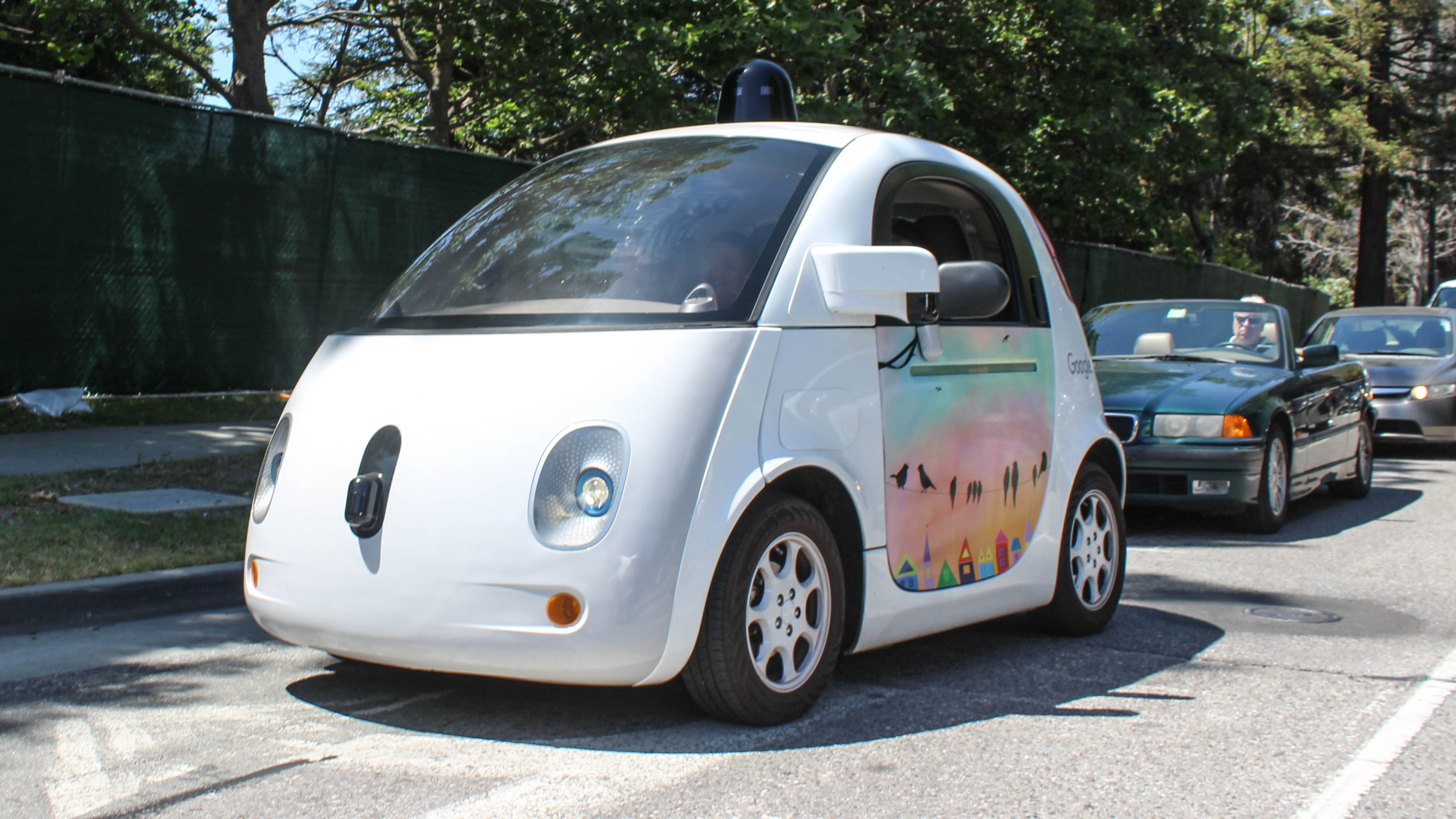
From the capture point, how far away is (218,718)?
4.20 metres

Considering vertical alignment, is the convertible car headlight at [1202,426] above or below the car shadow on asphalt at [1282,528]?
above

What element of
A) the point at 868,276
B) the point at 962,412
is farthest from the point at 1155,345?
the point at 868,276

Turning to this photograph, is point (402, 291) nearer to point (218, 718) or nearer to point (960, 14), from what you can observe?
point (218, 718)

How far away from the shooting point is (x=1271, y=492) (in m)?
8.91

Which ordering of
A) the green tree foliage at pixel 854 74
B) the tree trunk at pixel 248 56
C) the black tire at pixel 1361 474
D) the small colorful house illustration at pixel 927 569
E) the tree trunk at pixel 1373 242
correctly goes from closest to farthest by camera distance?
the small colorful house illustration at pixel 927 569 < the black tire at pixel 1361 474 < the green tree foliage at pixel 854 74 < the tree trunk at pixel 248 56 < the tree trunk at pixel 1373 242

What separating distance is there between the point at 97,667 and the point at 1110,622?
12.9ft

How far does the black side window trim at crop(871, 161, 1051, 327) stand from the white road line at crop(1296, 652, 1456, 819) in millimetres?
1855

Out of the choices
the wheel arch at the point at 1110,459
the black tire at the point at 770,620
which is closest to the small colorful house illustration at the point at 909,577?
the black tire at the point at 770,620

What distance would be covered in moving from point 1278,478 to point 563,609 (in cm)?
671

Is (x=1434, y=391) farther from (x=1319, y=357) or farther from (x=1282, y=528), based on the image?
(x=1282, y=528)

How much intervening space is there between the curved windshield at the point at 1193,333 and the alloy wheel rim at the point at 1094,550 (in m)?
4.38

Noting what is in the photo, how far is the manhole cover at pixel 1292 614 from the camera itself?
6.16 meters

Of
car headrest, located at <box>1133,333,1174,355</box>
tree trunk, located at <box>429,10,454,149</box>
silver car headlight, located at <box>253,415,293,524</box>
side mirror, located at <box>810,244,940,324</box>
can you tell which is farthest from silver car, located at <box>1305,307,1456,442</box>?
silver car headlight, located at <box>253,415,293,524</box>

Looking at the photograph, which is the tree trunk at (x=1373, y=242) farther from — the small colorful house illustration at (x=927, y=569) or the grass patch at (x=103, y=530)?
the small colorful house illustration at (x=927, y=569)
